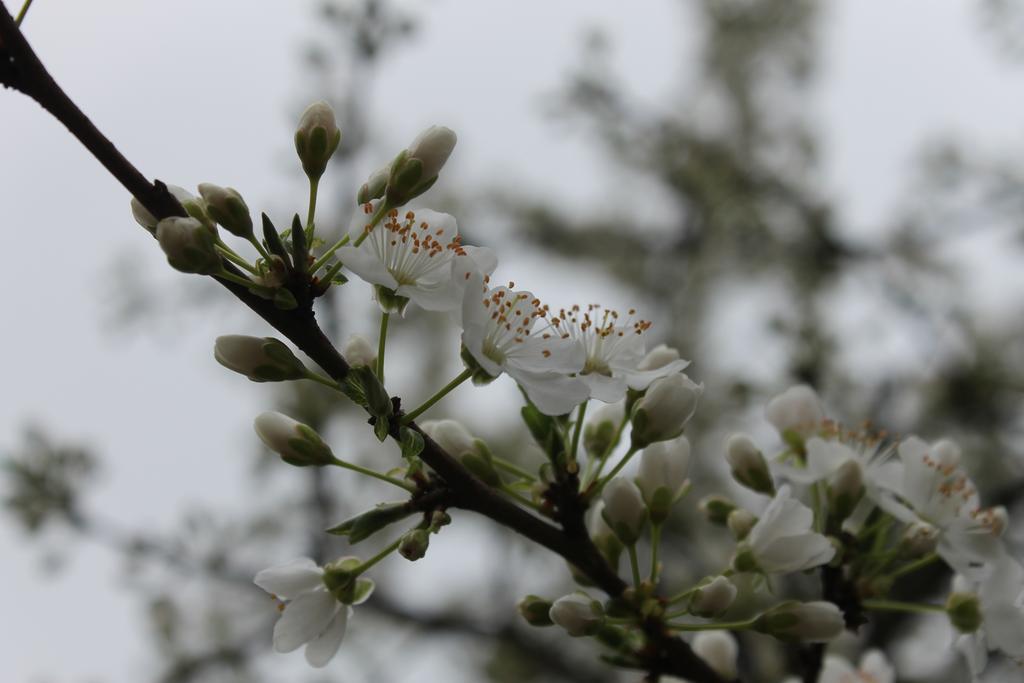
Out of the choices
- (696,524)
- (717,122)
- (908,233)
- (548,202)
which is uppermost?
(717,122)

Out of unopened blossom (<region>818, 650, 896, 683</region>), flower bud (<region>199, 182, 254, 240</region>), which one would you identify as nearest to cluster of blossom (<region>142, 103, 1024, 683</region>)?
flower bud (<region>199, 182, 254, 240</region>)

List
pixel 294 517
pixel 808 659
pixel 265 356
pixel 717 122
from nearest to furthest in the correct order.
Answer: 1. pixel 265 356
2. pixel 808 659
3. pixel 294 517
4. pixel 717 122

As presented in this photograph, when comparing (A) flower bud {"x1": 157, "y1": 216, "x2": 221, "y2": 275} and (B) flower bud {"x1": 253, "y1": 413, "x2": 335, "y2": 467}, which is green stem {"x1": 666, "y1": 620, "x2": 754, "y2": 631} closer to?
(B) flower bud {"x1": 253, "y1": 413, "x2": 335, "y2": 467}

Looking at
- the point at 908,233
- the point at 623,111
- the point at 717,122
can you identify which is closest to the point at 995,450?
the point at 908,233

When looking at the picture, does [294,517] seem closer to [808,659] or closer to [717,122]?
[808,659]

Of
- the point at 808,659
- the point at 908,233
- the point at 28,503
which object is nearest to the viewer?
the point at 808,659

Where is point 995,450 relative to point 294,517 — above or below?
above

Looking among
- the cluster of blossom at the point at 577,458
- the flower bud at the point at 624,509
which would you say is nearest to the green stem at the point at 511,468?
the cluster of blossom at the point at 577,458

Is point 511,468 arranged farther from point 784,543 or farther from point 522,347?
point 784,543
